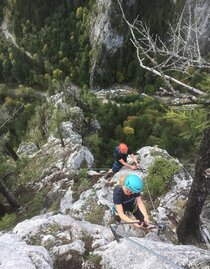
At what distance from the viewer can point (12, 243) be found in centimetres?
850

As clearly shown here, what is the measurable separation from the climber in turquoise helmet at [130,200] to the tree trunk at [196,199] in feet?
5.27

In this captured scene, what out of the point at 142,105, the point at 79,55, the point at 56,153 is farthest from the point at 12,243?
the point at 79,55

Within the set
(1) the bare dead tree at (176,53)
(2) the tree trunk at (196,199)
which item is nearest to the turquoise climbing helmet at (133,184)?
(2) the tree trunk at (196,199)

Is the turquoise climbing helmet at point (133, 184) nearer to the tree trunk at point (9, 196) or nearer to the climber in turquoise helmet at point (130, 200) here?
the climber in turquoise helmet at point (130, 200)

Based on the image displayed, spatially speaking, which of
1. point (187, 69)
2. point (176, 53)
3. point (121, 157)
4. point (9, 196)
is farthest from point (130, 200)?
point (9, 196)

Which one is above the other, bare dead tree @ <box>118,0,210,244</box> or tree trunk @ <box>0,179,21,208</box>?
bare dead tree @ <box>118,0,210,244</box>

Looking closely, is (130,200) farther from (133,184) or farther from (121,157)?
(121,157)

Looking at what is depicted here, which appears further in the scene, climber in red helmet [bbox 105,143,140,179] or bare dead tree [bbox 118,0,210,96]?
climber in red helmet [bbox 105,143,140,179]

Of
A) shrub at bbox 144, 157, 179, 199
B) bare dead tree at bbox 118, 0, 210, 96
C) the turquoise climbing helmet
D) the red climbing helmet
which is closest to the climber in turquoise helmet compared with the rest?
the turquoise climbing helmet

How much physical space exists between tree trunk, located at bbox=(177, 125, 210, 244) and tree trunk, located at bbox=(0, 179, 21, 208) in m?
11.5

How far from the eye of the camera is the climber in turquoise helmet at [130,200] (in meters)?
8.45

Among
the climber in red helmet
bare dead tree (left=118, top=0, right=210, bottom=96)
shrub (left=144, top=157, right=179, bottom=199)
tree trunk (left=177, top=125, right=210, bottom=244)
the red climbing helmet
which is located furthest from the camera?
the climber in red helmet

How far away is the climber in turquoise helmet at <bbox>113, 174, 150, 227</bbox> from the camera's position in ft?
27.7

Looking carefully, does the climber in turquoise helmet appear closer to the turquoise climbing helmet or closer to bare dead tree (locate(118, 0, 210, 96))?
the turquoise climbing helmet
